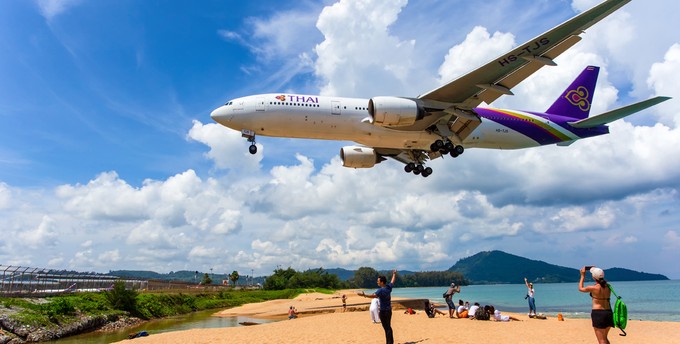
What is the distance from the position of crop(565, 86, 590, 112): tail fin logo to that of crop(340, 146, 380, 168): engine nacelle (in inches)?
635

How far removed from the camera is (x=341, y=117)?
94.6ft

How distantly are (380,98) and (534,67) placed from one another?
28.8ft

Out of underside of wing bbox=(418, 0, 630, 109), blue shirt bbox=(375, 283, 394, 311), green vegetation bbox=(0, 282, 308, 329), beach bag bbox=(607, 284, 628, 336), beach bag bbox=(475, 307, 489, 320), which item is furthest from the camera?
green vegetation bbox=(0, 282, 308, 329)

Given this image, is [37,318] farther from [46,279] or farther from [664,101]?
[664,101]

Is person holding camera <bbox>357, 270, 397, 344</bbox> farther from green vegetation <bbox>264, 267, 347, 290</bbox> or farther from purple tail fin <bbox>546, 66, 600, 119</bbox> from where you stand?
green vegetation <bbox>264, 267, 347, 290</bbox>

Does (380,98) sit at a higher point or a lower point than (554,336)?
higher

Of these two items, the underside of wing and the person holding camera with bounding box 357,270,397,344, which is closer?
the person holding camera with bounding box 357,270,397,344

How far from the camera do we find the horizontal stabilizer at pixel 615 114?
2663 cm

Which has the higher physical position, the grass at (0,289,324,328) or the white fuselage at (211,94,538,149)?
the white fuselage at (211,94,538,149)

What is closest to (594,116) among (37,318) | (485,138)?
(485,138)


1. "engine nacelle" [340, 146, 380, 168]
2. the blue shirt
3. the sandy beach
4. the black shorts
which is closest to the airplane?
"engine nacelle" [340, 146, 380, 168]

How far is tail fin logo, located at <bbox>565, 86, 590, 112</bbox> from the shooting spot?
37438mm

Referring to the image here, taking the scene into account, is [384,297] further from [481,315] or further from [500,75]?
[500,75]

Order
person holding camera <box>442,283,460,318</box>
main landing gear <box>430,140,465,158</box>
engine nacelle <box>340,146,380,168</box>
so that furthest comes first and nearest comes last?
engine nacelle <box>340,146,380,168</box>, main landing gear <box>430,140,465,158</box>, person holding camera <box>442,283,460,318</box>
